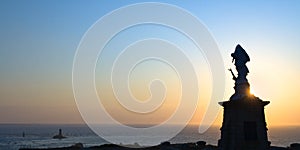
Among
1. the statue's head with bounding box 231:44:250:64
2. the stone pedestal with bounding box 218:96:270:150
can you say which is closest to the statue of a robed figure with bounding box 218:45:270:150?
the stone pedestal with bounding box 218:96:270:150

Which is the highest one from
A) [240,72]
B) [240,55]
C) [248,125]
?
[240,55]

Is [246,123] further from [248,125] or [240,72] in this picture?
[240,72]

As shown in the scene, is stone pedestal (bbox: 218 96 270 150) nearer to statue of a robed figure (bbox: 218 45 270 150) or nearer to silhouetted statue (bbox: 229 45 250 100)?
statue of a robed figure (bbox: 218 45 270 150)

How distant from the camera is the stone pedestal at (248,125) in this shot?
782 inches

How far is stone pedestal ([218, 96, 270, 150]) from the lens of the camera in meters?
19.9

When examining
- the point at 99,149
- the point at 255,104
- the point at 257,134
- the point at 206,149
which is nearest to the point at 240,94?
the point at 255,104

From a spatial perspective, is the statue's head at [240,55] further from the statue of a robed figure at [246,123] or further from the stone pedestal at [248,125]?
the stone pedestal at [248,125]

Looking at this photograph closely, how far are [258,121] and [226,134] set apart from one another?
68.7 inches

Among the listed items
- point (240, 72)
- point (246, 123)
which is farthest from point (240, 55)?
point (246, 123)

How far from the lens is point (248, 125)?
65.4 ft

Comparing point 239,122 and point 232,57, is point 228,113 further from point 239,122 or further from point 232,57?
point 232,57

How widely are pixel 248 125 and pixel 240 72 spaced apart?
9.23 ft

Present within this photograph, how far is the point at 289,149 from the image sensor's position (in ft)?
78.8

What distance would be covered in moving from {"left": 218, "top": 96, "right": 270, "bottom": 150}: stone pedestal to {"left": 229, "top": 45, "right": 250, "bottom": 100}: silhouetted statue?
0.60 meters
